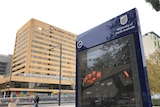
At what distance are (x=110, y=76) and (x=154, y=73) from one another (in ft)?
69.2

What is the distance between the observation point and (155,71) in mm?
23562

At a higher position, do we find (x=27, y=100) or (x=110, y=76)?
(x=110, y=76)

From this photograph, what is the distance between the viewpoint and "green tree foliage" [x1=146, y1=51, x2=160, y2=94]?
22828 mm

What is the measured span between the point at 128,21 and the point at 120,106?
2.30m

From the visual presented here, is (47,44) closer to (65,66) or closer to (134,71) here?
(65,66)

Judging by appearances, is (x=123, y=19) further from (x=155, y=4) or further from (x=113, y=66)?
(x=155, y=4)

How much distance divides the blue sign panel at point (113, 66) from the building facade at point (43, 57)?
189 ft

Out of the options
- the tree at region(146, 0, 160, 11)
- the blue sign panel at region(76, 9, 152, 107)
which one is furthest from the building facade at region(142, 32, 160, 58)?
the blue sign panel at region(76, 9, 152, 107)

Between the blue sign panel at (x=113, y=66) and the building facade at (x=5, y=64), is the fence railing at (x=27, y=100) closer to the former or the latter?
the blue sign panel at (x=113, y=66)

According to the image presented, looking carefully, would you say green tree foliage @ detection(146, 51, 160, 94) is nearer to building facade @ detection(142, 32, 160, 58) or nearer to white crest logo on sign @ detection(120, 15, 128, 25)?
white crest logo on sign @ detection(120, 15, 128, 25)

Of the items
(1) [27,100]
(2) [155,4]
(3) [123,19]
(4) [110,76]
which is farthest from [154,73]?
(3) [123,19]

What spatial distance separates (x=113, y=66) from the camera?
4.84 metres

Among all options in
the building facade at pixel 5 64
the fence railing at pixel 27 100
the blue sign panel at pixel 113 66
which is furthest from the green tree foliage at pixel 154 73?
the building facade at pixel 5 64

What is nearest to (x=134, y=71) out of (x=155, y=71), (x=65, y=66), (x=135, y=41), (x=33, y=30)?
(x=135, y=41)
